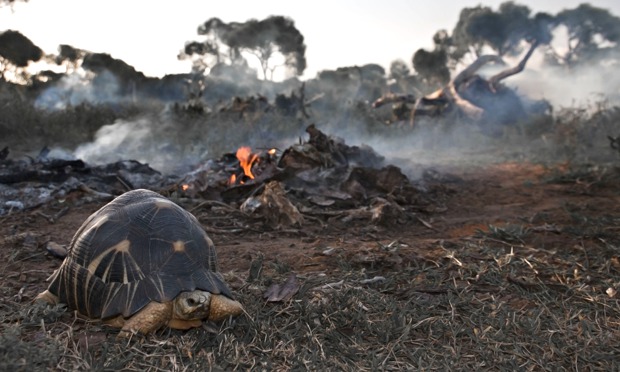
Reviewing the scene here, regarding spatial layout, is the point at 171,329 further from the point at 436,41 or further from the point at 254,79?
the point at 436,41

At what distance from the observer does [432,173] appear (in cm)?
937

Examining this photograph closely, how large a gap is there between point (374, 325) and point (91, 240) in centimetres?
168

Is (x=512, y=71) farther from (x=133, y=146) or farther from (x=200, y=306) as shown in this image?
(x=200, y=306)

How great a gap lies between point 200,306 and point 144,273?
34 cm

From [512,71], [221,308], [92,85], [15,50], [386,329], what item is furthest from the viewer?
[92,85]

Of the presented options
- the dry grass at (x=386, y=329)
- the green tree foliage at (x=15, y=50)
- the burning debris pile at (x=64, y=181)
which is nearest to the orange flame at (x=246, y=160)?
the burning debris pile at (x=64, y=181)

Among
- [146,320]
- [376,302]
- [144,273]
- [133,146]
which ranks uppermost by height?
[144,273]

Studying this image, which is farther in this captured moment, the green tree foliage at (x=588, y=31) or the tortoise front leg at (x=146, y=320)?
the green tree foliage at (x=588, y=31)

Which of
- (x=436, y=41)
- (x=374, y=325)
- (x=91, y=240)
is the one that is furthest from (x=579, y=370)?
(x=436, y=41)

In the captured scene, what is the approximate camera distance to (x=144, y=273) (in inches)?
103

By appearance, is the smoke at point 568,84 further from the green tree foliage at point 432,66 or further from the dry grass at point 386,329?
the dry grass at point 386,329

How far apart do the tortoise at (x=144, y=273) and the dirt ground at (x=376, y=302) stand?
0.35 ft

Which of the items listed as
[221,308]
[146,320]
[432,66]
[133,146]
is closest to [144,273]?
[146,320]

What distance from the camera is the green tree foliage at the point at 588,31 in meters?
39.2
